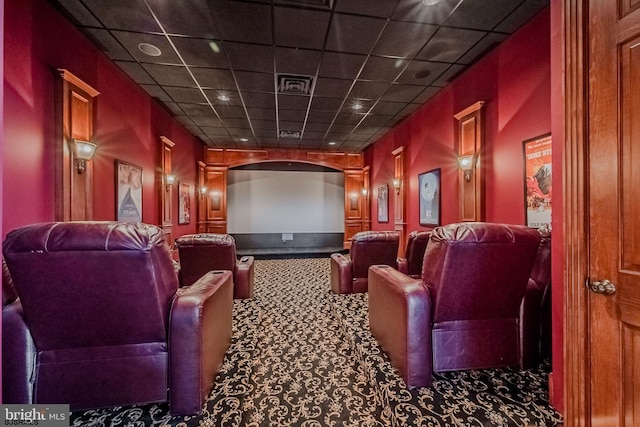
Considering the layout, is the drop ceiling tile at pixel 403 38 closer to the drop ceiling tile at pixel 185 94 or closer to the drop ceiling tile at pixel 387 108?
the drop ceiling tile at pixel 387 108

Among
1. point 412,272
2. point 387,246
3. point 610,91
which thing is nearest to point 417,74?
point 387,246

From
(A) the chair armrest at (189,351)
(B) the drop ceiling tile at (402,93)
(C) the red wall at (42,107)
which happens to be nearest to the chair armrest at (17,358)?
(A) the chair armrest at (189,351)

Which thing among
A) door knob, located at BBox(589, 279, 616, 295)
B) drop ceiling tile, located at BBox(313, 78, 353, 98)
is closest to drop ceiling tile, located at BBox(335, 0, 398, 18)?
drop ceiling tile, located at BBox(313, 78, 353, 98)

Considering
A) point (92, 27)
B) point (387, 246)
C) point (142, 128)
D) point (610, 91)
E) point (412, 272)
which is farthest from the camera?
point (142, 128)

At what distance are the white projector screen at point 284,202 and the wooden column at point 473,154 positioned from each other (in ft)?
22.3

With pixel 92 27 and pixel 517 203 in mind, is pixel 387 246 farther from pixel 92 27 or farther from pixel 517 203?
pixel 92 27

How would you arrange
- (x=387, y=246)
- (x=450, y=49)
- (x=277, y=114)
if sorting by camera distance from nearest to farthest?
(x=450, y=49) < (x=387, y=246) < (x=277, y=114)

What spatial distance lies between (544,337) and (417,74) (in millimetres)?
3679

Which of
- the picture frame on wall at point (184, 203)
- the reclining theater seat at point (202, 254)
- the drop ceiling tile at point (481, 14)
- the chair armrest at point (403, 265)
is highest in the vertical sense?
the drop ceiling tile at point (481, 14)

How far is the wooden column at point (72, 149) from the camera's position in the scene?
2885 mm

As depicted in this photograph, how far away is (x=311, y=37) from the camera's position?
11.0 ft

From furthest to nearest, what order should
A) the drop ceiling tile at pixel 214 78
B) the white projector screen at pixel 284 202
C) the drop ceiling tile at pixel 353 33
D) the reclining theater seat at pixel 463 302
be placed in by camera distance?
the white projector screen at pixel 284 202 → the drop ceiling tile at pixel 214 78 → the drop ceiling tile at pixel 353 33 → the reclining theater seat at pixel 463 302

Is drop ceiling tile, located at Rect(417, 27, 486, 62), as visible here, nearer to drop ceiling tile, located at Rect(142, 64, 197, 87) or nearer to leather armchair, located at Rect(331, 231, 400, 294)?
leather armchair, located at Rect(331, 231, 400, 294)

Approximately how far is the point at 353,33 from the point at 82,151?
10.9ft
